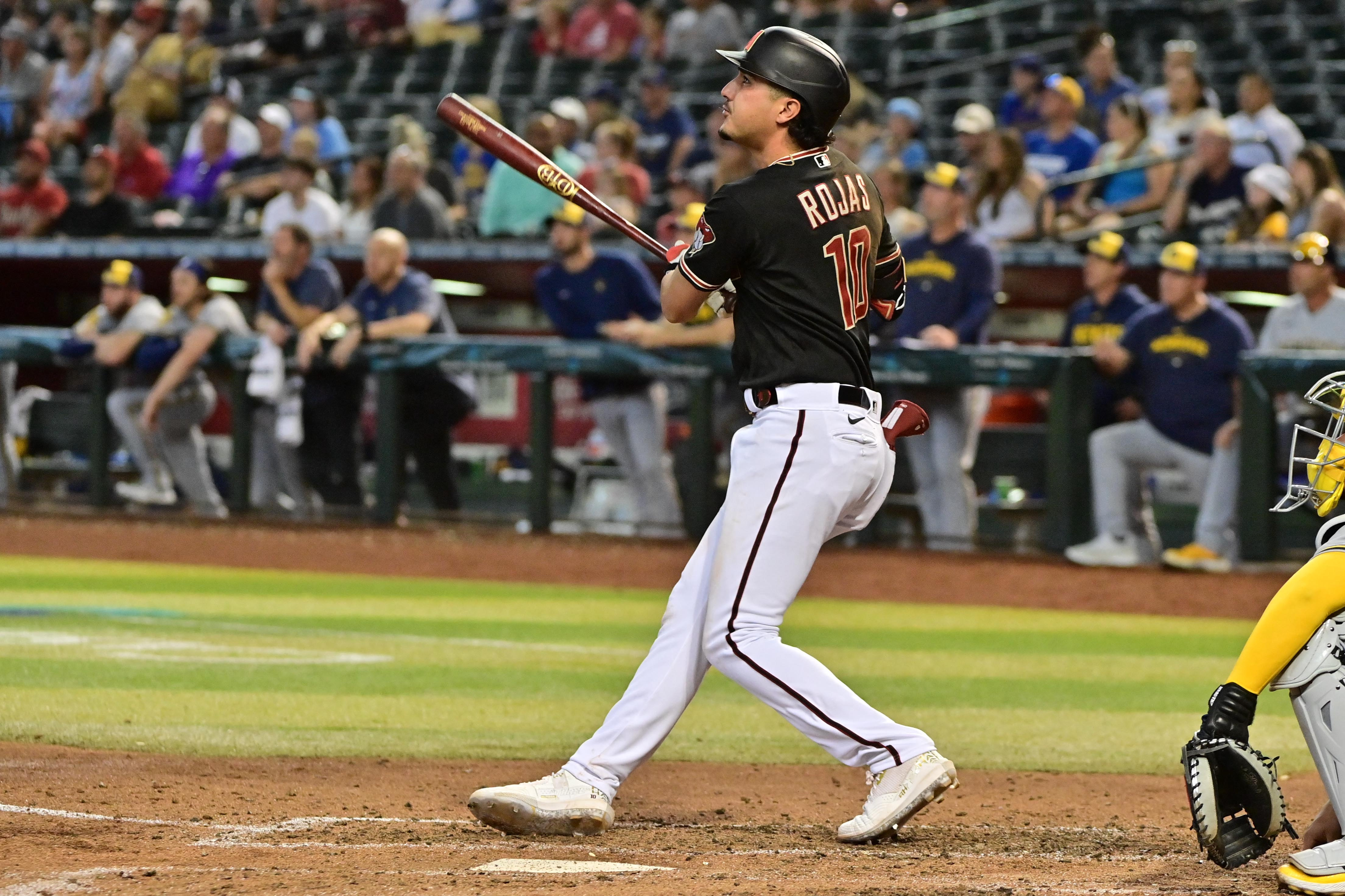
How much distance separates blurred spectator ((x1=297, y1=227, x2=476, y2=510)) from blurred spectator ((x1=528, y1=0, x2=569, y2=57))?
22.6 feet

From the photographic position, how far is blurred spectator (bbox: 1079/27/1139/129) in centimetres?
1398

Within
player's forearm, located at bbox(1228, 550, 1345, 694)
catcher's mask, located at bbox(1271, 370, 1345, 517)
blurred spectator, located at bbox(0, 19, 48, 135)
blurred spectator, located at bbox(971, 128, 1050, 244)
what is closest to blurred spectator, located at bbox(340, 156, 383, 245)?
blurred spectator, located at bbox(971, 128, 1050, 244)

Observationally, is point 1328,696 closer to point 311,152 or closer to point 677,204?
point 677,204

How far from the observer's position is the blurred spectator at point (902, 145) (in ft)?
45.6

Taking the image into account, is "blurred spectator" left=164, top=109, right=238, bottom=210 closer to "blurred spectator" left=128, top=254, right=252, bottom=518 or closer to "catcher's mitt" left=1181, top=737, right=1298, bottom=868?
"blurred spectator" left=128, top=254, right=252, bottom=518

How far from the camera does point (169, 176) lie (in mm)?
17422

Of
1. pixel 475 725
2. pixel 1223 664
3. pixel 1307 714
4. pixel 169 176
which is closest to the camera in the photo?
pixel 1307 714

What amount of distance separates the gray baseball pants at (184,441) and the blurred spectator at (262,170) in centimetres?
322

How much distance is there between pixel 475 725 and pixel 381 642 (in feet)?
6.29

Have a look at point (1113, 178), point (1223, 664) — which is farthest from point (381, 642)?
point (1113, 178)

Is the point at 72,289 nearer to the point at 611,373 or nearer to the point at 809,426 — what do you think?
the point at 611,373

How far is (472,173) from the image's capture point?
15.8 metres

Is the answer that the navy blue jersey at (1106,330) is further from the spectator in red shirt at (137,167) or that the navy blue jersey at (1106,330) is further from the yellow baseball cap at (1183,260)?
the spectator in red shirt at (137,167)

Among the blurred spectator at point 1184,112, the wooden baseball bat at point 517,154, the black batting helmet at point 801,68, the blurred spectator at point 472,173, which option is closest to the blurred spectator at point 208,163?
the blurred spectator at point 472,173
